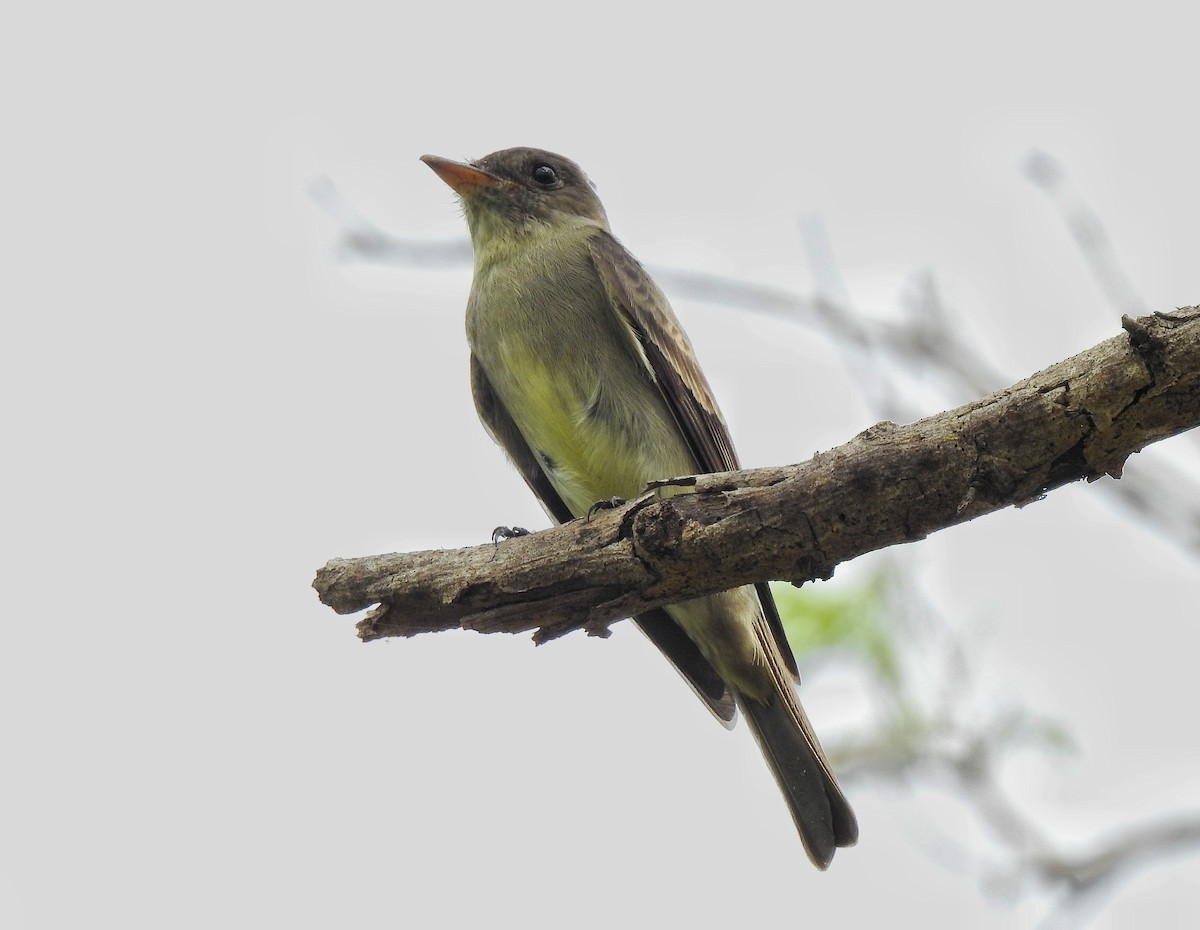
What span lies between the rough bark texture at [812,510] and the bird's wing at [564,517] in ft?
4.23

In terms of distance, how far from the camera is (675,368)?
5703 mm

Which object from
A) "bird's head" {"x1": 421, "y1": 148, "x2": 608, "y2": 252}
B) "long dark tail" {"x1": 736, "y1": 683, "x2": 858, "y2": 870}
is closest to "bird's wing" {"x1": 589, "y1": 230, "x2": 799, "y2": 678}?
"long dark tail" {"x1": 736, "y1": 683, "x2": 858, "y2": 870}

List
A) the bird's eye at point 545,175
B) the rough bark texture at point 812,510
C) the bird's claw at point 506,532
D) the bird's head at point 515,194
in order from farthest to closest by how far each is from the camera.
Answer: the bird's eye at point 545,175 < the bird's head at point 515,194 < the bird's claw at point 506,532 < the rough bark texture at point 812,510

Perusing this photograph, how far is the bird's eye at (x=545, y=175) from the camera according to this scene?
6.85 meters

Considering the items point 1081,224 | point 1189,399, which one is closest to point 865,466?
point 1189,399

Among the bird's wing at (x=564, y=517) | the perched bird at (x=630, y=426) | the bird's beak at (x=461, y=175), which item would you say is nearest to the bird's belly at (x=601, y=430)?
the perched bird at (x=630, y=426)

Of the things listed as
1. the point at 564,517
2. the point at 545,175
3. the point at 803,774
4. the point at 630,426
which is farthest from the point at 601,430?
the point at 545,175

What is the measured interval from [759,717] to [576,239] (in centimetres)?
228

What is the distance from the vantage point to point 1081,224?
5.85 meters

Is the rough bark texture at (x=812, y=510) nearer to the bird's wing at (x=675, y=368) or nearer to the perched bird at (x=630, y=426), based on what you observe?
the perched bird at (x=630, y=426)

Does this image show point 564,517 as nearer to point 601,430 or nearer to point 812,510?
point 601,430

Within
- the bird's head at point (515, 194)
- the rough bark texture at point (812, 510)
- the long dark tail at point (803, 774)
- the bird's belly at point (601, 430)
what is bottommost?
the long dark tail at point (803, 774)

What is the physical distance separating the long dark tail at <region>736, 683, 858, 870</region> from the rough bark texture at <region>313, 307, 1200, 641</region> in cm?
145

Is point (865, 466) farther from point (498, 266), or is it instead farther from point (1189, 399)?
point (498, 266)
